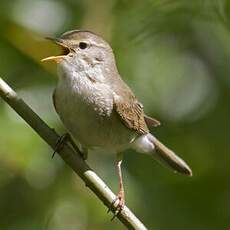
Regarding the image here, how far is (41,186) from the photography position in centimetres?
448

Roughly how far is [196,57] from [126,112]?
4.00 ft

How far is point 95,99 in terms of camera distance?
424 centimetres

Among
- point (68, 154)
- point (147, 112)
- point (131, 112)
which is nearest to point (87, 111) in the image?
point (131, 112)

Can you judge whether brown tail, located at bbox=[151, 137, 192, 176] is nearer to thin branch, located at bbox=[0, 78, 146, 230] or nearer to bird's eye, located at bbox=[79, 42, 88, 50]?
bird's eye, located at bbox=[79, 42, 88, 50]

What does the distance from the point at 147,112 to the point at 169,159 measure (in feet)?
1.55

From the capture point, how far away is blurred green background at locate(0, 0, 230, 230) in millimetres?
4375

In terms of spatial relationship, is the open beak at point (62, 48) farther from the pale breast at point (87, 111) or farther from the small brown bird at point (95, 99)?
the pale breast at point (87, 111)

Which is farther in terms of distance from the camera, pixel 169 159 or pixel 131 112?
pixel 169 159

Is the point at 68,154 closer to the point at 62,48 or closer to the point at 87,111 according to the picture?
the point at 87,111

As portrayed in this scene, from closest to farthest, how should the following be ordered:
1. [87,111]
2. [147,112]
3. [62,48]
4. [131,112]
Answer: [87,111]
[62,48]
[131,112]
[147,112]

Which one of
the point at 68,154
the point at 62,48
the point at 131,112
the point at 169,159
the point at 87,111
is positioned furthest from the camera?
the point at 169,159

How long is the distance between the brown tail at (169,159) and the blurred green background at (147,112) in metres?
0.07

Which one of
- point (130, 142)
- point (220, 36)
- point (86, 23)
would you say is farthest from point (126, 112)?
point (220, 36)

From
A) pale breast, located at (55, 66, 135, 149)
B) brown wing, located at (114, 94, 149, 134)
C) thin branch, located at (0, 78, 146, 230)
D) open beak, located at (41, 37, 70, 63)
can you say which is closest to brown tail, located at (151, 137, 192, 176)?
brown wing, located at (114, 94, 149, 134)
